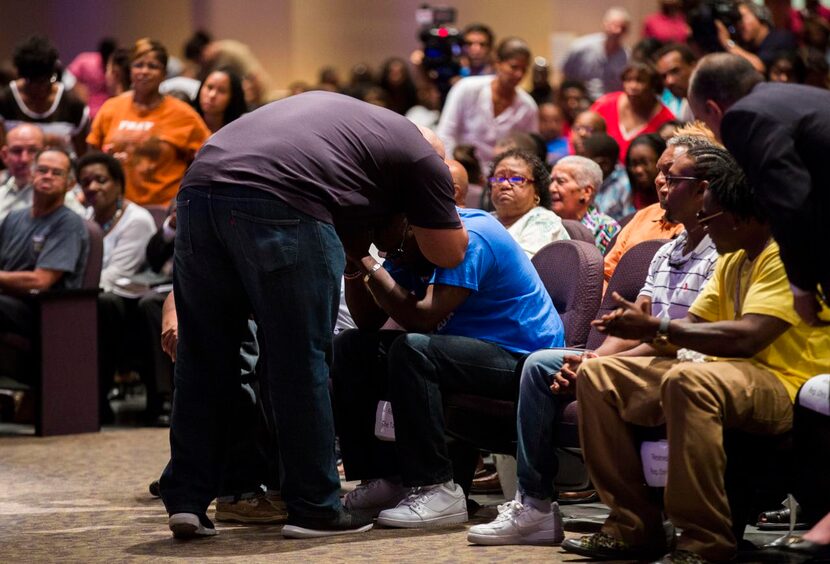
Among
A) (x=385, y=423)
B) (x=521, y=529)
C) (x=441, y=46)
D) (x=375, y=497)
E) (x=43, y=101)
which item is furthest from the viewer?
(x=441, y=46)

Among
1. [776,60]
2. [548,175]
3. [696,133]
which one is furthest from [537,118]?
[696,133]

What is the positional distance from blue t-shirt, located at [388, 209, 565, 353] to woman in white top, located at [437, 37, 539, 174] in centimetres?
404

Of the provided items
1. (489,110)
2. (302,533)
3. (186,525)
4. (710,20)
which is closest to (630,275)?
(302,533)

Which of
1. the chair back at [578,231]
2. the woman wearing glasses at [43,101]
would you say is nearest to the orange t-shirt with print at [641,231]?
the chair back at [578,231]

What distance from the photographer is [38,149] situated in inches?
305

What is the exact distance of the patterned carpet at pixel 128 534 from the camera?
13.0ft

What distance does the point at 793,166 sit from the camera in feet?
11.4

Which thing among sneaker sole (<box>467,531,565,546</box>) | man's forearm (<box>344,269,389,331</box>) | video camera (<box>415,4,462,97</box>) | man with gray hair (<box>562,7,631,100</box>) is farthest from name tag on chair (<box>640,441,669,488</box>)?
man with gray hair (<box>562,7,631,100</box>)

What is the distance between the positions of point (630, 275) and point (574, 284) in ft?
0.84

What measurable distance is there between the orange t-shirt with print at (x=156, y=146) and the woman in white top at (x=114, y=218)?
63cm

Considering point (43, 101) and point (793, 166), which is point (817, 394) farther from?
point (43, 101)

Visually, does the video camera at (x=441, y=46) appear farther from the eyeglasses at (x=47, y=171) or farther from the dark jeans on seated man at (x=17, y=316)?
the dark jeans on seated man at (x=17, y=316)

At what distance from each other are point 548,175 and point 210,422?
222 centimetres

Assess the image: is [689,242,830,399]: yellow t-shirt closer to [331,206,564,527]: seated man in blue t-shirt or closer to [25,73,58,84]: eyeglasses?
[331,206,564,527]: seated man in blue t-shirt
